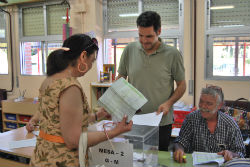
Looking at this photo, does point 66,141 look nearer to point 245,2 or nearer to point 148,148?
point 148,148

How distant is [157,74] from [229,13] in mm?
2241

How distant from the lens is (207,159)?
163 cm

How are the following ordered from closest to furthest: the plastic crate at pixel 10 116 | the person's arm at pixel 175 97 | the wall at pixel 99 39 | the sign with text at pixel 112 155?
the sign with text at pixel 112 155, the person's arm at pixel 175 97, the wall at pixel 99 39, the plastic crate at pixel 10 116

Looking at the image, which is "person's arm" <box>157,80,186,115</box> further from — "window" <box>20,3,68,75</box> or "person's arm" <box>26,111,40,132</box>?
"window" <box>20,3,68,75</box>

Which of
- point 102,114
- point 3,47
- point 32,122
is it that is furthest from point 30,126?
A: point 3,47

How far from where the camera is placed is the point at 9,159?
222 centimetres

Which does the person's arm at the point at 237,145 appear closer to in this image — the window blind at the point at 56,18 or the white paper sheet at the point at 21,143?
the white paper sheet at the point at 21,143

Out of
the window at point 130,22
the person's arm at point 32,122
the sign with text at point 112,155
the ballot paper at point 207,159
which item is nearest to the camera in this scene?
the sign with text at point 112,155

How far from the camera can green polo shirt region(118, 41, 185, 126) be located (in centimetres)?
187

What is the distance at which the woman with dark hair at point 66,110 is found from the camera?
1.02m

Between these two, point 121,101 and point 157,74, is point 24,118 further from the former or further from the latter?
point 121,101

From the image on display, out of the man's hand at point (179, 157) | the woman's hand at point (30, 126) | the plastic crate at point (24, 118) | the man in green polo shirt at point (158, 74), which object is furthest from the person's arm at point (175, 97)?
the plastic crate at point (24, 118)

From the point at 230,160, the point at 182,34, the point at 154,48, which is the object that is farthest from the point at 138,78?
the point at 182,34

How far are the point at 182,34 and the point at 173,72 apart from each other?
198cm
